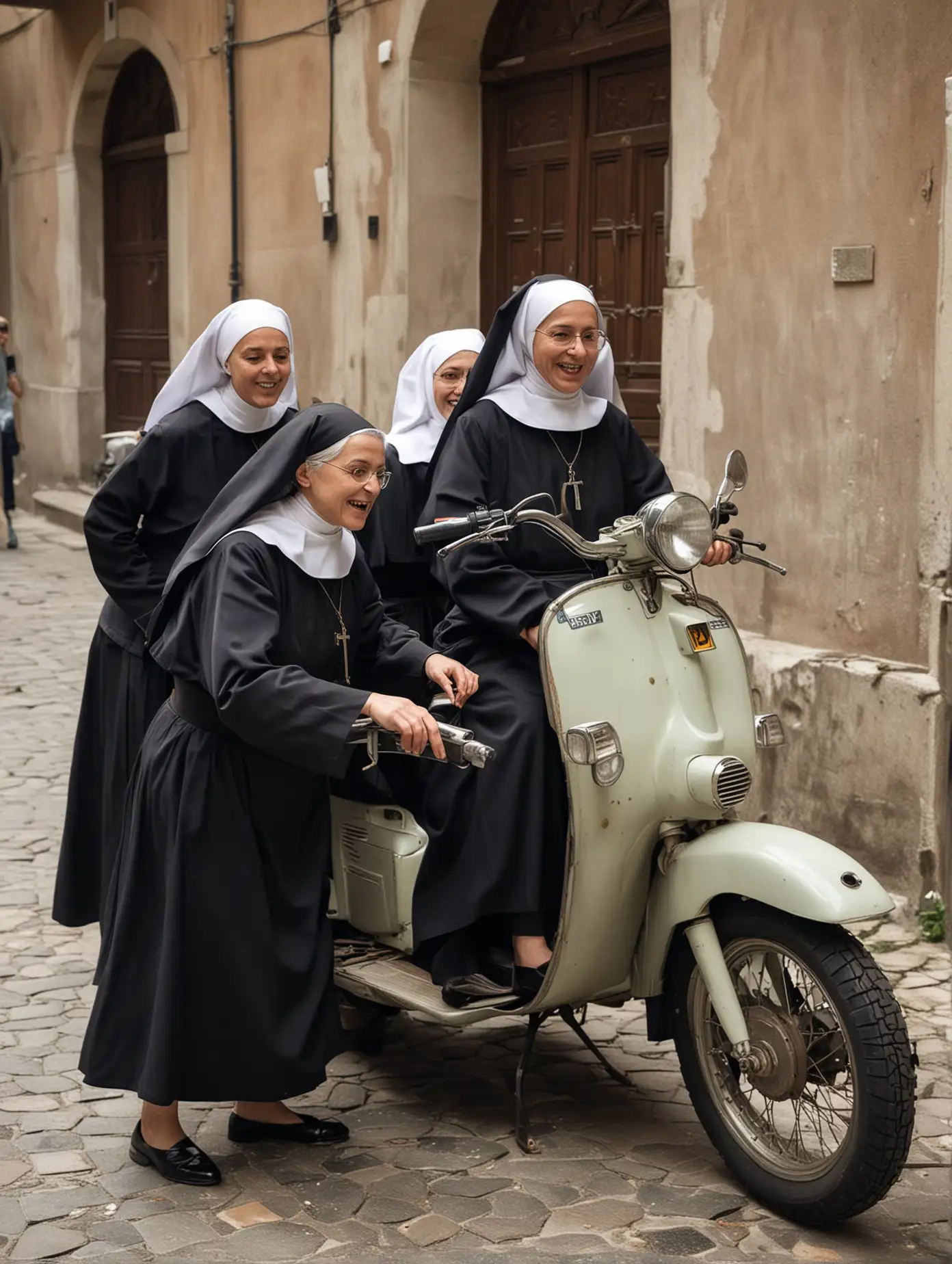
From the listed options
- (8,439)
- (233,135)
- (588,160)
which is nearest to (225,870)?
(588,160)

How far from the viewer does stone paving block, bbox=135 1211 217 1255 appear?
3.55 metres

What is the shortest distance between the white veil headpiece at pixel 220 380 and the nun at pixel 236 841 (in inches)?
41.7

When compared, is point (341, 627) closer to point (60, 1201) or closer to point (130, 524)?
point (130, 524)

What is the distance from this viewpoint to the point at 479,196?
395 inches

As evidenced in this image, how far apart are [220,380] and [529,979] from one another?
1.95 m

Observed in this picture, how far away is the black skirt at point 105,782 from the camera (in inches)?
191

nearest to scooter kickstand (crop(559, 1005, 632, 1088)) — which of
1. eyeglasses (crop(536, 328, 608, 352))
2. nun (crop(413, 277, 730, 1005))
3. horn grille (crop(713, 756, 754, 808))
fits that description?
nun (crop(413, 277, 730, 1005))

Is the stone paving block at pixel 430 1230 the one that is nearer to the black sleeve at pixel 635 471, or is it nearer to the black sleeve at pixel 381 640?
the black sleeve at pixel 381 640

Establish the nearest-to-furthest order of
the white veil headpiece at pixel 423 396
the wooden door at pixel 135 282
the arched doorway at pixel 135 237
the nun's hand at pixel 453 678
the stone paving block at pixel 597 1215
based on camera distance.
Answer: the stone paving block at pixel 597 1215
the nun's hand at pixel 453 678
the white veil headpiece at pixel 423 396
the arched doorway at pixel 135 237
the wooden door at pixel 135 282

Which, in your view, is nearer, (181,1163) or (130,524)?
(181,1163)

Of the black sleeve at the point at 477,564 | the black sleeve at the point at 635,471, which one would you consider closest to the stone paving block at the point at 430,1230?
the black sleeve at the point at 477,564

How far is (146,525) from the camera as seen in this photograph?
4957 mm

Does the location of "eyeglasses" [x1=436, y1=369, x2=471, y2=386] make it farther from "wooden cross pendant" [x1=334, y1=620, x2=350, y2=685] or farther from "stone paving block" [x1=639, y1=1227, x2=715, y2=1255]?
"stone paving block" [x1=639, y1=1227, x2=715, y2=1255]

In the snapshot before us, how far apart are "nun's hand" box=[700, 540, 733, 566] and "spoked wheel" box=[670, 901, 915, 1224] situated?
81cm
